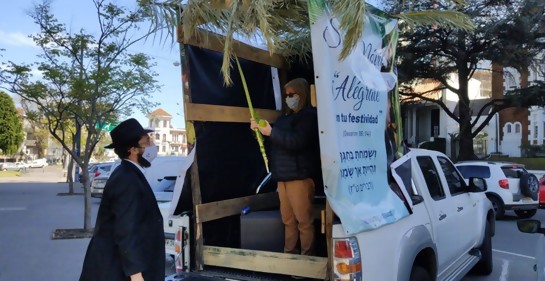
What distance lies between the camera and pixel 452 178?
5871mm

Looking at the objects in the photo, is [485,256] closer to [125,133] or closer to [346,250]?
[346,250]

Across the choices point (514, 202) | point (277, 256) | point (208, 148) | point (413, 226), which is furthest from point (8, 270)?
point (514, 202)

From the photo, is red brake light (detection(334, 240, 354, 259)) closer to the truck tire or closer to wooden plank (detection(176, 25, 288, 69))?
wooden plank (detection(176, 25, 288, 69))

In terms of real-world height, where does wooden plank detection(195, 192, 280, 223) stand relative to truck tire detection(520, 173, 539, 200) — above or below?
above

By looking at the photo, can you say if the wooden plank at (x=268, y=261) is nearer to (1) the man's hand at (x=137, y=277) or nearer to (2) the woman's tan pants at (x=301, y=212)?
(2) the woman's tan pants at (x=301, y=212)

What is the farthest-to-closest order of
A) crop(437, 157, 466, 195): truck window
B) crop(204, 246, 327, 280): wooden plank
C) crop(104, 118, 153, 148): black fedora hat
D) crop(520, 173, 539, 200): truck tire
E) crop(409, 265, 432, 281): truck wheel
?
crop(520, 173, 539, 200): truck tire < crop(437, 157, 466, 195): truck window < crop(409, 265, 432, 281): truck wheel < crop(204, 246, 327, 280): wooden plank < crop(104, 118, 153, 148): black fedora hat

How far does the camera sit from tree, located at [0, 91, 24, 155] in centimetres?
5525

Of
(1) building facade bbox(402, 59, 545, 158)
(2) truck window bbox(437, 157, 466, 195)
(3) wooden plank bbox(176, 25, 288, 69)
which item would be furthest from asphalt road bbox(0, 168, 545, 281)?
(1) building facade bbox(402, 59, 545, 158)

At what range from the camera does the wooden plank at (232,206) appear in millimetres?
4410

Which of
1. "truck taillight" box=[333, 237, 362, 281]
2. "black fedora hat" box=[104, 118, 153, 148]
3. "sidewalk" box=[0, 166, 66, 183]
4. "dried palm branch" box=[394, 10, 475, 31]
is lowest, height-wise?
"sidewalk" box=[0, 166, 66, 183]

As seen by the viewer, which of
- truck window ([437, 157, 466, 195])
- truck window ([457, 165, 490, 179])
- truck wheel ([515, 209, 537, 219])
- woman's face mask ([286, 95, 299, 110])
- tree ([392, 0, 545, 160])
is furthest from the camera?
tree ([392, 0, 545, 160])

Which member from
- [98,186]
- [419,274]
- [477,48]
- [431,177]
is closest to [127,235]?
[419,274]

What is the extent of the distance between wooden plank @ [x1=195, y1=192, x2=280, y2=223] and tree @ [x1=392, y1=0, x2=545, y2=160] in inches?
619

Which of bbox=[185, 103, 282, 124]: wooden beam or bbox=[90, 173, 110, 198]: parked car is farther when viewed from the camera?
bbox=[90, 173, 110, 198]: parked car
